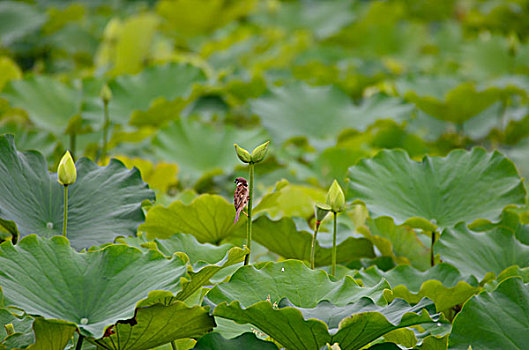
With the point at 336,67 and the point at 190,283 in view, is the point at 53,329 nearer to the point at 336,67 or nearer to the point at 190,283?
the point at 190,283

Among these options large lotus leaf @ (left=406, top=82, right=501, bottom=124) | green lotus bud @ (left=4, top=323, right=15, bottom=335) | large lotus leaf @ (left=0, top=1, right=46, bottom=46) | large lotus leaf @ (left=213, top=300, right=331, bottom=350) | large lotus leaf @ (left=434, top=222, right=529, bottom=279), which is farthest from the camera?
large lotus leaf @ (left=0, top=1, right=46, bottom=46)

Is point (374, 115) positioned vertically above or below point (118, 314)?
below

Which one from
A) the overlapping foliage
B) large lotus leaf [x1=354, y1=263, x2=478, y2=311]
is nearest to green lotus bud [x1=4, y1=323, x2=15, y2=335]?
the overlapping foliage

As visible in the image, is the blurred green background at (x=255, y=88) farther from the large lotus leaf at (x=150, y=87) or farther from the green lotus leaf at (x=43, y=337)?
the green lotus leaf at (x=43, y=337)

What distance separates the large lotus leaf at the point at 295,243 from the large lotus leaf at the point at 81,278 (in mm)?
319

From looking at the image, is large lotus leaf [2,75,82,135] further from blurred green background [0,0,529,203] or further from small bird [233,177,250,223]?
small bird [233,177,250,223]

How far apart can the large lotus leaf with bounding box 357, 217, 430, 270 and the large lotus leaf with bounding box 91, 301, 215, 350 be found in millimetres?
471

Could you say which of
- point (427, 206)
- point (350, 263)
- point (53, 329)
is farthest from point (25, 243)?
point (427, 206)

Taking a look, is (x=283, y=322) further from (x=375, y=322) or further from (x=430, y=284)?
(x=430, y=284)

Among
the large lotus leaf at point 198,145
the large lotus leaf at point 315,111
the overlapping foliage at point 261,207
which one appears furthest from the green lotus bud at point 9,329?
the large lotus leaf at point 315,111

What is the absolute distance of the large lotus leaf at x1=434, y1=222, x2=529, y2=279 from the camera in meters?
1.09

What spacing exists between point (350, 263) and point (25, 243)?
22.5 inches

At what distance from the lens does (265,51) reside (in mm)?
2717

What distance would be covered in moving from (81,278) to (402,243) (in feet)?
2.05
